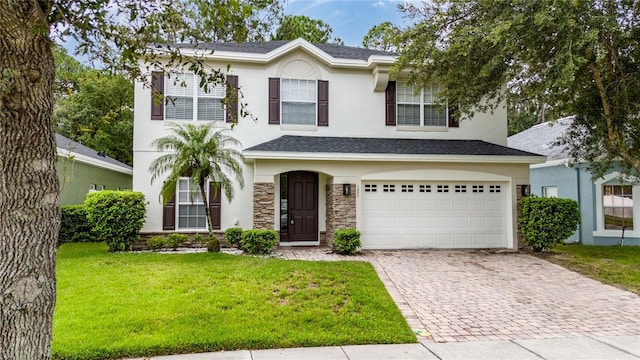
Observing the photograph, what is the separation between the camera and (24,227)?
2.94 metres

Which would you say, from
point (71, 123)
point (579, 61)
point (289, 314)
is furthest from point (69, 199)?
point (579, 61)

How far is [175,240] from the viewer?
11391 mm

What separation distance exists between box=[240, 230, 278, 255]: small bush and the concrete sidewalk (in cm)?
574

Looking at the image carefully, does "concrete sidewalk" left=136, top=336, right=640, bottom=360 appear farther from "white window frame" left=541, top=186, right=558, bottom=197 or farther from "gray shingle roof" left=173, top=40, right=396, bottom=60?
"white window frame" left=541, top=186, right=558, bottom=197

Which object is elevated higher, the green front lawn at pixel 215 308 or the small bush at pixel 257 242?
the small bush at pixel 257 242

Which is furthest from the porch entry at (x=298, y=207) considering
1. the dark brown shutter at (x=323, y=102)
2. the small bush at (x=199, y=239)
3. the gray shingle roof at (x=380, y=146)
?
the small bush at (x=199, y=239)

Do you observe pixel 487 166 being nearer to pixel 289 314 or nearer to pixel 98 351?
pixel 289 314

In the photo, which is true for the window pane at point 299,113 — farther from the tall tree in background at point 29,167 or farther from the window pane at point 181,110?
the tall tree in background at point 29,167

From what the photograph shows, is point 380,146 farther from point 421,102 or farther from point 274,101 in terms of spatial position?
point 274,101

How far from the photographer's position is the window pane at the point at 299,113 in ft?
42.0

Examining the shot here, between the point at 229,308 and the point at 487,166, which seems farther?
the point at 487,166

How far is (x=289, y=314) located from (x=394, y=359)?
6.13 ft

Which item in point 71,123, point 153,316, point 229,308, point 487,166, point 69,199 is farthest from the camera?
point 71,123

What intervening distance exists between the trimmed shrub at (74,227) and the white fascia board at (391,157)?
6498mm
